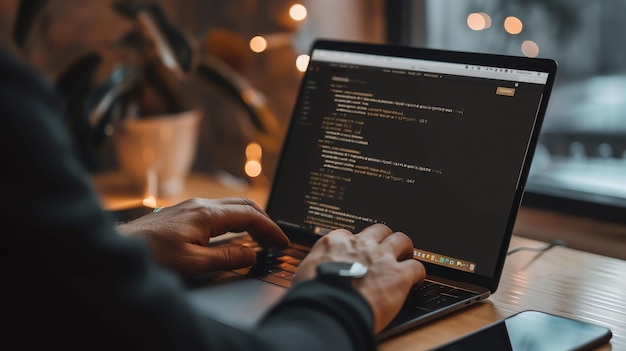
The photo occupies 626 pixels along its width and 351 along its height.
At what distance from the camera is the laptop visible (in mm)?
969

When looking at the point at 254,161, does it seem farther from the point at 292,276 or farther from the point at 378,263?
the point at 378,263

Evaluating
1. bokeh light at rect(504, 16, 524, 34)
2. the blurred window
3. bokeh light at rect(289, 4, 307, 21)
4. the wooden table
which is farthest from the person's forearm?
bokeh light at rect(289, 4, 307, 21)

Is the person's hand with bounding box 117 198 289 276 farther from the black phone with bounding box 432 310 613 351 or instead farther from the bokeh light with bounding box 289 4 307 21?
the bokeh light with bounding box 289 4 307 21

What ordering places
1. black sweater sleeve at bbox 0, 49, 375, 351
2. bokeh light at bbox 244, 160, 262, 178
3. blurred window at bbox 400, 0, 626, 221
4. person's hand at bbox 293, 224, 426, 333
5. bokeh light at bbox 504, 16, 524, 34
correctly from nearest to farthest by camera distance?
black sweater sleeve at bbox 0, 49, 375, 351 → person's hand at bbox 293, 224, 426, 333 → blurred window at bbox 400, 0, 626, 221 → bokeh light at bbox 504, 16, 524, 34 → bokeh light at bbox 244, 160, 262, 178

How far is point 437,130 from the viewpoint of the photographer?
3.42 feet

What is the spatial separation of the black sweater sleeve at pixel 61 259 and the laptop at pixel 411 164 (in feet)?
0.94

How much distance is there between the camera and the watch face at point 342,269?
769 millimetres

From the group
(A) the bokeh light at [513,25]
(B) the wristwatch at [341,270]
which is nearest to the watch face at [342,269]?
(B) the wristwatch at [341,270]

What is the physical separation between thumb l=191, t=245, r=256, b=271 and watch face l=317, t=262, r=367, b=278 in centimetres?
22

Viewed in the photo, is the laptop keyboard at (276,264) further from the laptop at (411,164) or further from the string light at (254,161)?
the string light at (254,161)

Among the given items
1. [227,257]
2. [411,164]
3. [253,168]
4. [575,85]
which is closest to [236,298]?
[227,257]

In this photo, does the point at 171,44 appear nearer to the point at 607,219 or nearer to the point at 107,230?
the point at 607,219

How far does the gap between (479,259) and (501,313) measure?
0.23 feet

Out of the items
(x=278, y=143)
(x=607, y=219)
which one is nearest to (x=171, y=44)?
(x=278, y=143)
